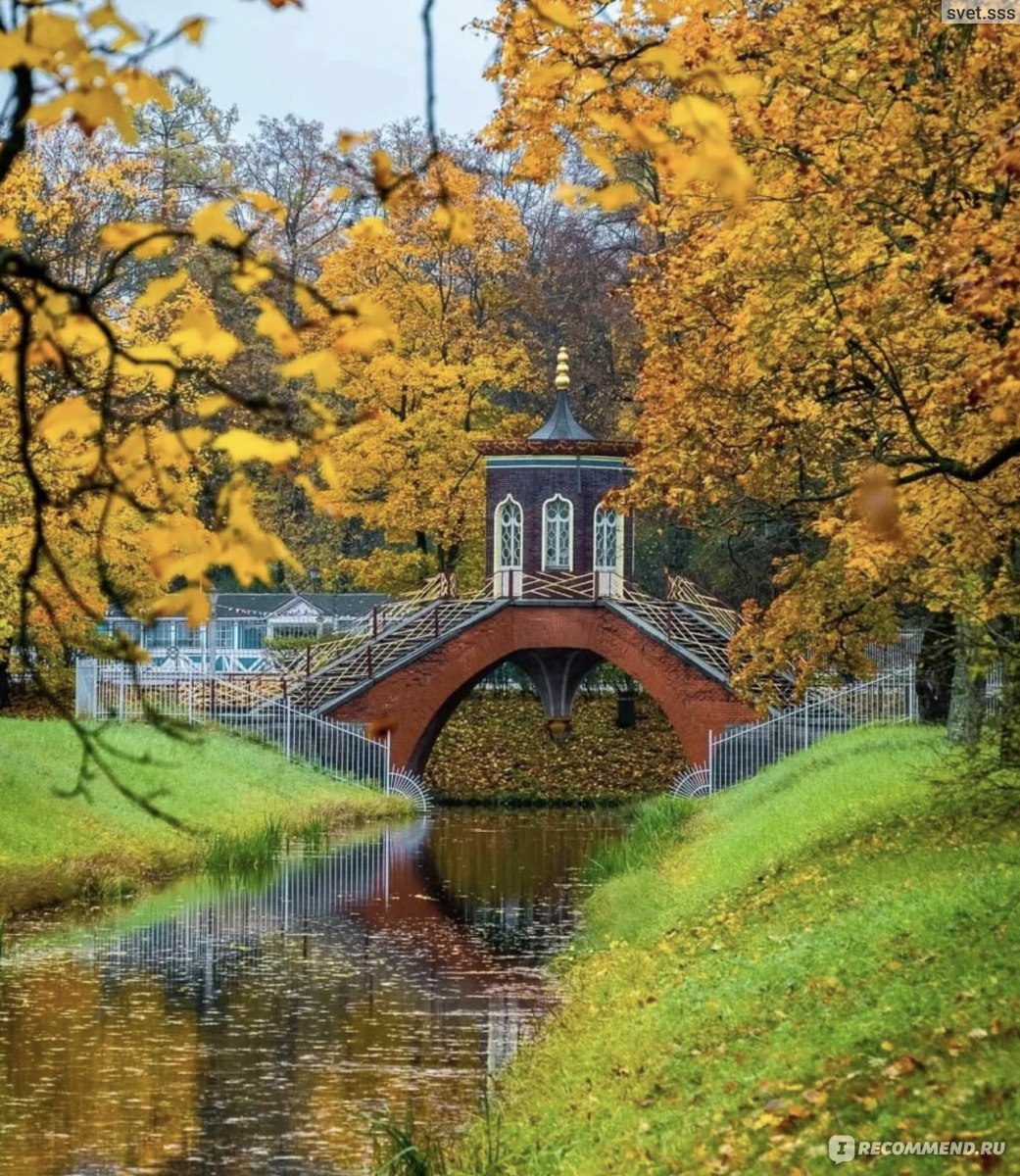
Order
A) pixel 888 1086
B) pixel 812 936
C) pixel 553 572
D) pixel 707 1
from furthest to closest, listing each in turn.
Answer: pixel 553 572
pixel 707 1
pixel 812 936
pixel 888 1086

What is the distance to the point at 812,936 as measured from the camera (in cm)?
1245

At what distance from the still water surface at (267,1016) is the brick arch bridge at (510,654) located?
42.4 feet

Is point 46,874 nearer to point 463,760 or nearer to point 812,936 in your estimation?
point 812,936

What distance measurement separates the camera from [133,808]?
2773cm

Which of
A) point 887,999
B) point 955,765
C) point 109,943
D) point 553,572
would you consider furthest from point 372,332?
point 553,572

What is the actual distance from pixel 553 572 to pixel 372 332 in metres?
36.2

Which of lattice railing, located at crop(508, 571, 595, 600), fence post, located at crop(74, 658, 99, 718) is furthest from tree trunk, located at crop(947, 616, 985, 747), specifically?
fence post, located at crop(74, 658, 99, 718)

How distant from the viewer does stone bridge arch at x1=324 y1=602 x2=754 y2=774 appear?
38.6 metres

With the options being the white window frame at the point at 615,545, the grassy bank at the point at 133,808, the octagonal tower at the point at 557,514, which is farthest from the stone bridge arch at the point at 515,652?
the grassy bank at the point at 133,808

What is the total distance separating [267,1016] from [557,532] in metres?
25.3

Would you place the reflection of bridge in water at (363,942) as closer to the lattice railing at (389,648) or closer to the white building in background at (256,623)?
the lattice railing at (389,648)

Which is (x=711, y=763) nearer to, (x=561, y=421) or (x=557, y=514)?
(x=557, y=514)

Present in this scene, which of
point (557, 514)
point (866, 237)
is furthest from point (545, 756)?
point (866, 237)

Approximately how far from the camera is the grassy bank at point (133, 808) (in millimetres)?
22672
